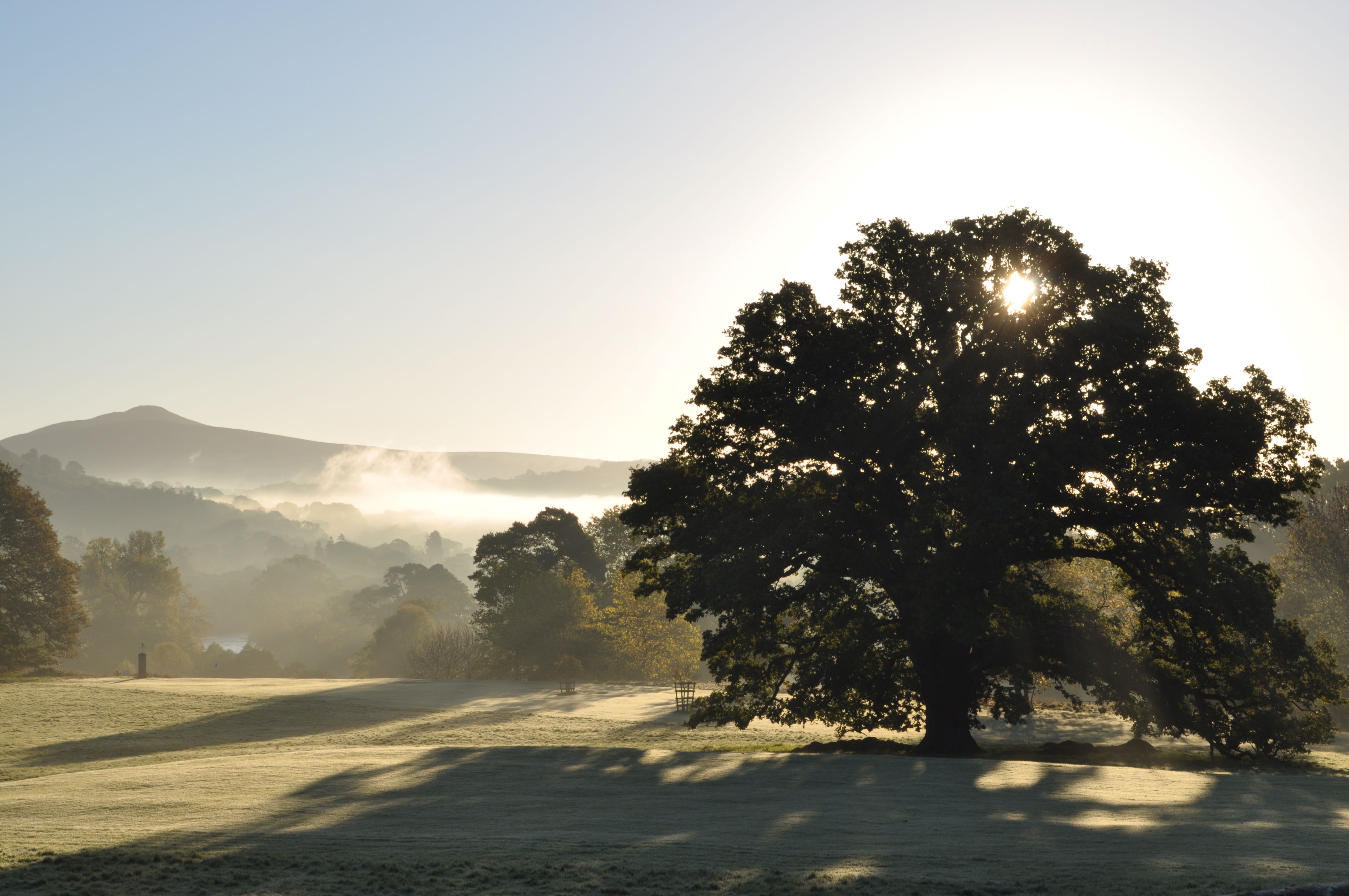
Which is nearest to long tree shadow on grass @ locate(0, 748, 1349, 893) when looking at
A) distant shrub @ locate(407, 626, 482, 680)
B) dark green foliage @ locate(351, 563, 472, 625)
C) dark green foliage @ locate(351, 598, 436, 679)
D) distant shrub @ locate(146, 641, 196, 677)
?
distant shrub @ locate(407, 626, 482, 680)

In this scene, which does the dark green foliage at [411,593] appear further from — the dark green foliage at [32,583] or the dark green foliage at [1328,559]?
the dark green foliage at [1328,559]

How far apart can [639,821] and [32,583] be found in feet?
209

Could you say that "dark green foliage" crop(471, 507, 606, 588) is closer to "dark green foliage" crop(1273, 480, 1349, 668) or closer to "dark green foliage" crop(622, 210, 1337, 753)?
"dark green foliage" crop(1273, 480, 1349, 668)

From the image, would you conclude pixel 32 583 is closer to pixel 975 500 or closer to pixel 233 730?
pixel 233 730

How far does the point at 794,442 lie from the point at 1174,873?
16957mm

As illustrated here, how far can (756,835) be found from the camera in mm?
12336

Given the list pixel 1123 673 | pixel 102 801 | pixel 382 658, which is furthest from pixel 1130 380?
pixel 382 658

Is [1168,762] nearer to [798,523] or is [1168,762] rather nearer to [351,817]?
[798,523]

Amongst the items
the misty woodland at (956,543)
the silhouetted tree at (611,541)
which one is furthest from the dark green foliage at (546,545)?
the misty woodland at (956,543)

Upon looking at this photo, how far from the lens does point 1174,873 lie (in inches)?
375

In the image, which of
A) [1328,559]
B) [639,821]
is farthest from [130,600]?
[639,821]

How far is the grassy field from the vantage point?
31.6 feet

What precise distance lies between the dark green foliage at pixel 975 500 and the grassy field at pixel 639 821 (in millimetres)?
2398

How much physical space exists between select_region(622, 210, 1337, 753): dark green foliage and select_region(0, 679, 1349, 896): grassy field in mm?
2398
